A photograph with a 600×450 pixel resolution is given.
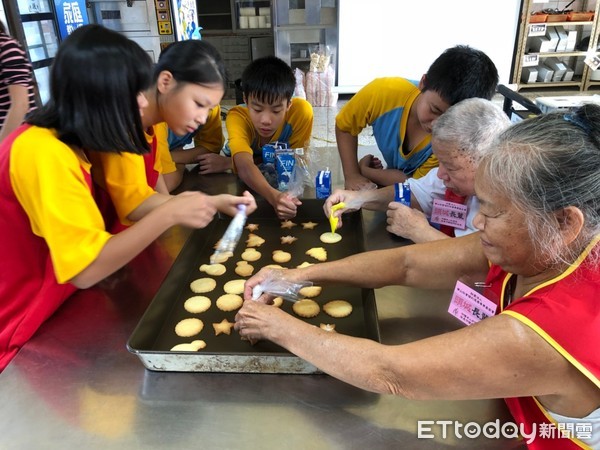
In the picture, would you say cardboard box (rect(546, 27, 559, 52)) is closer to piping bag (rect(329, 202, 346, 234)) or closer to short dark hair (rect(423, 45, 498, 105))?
short dark hair (rect(423, 45, 498, 105))

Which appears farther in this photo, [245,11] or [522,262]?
[245,11]

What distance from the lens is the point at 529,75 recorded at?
6590 millimetres

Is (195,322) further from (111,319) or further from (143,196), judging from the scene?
(143,196)

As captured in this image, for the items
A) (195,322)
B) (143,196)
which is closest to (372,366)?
(195,322)

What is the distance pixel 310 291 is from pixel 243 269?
28 centimetres

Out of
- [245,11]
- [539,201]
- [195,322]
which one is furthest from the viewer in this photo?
[245,11]

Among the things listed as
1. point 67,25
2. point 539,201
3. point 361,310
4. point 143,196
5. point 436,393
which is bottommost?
point 361,310

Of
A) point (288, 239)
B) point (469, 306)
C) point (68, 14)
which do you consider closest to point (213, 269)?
point (288, 239)

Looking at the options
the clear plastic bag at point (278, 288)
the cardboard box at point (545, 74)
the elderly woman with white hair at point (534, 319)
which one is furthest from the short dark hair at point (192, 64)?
the cardboard box at point (545, 74)

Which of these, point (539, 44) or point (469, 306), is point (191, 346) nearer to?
point (469, 306)

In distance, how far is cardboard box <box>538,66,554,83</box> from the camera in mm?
6559

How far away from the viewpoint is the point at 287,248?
1729 millimetres

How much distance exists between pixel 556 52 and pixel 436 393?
23.4ft

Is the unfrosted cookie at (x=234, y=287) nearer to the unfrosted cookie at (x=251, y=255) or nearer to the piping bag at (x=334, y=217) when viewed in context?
the unfrosted cookie at (x=251, y=255)
